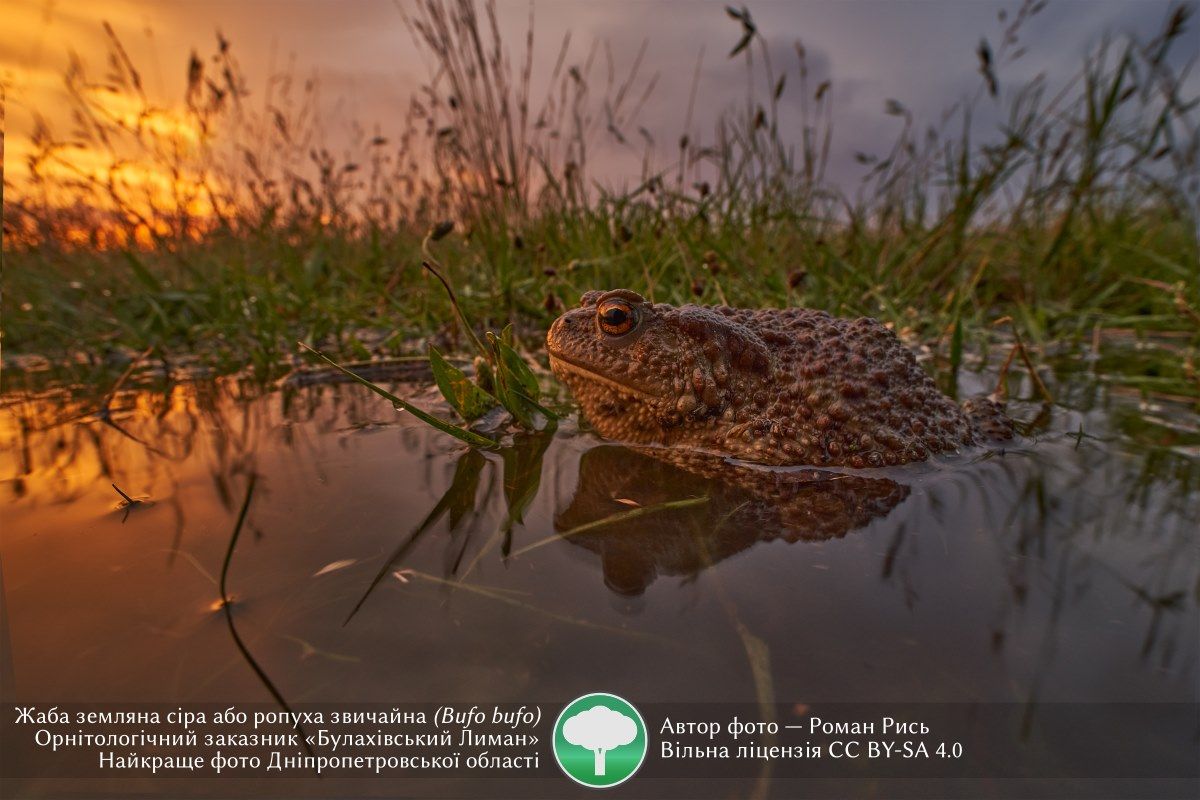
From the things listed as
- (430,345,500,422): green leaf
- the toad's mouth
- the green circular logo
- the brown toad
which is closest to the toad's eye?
the brown toad

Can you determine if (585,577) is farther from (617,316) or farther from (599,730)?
(617,316)

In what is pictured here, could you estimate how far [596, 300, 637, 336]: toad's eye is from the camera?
8.25ft

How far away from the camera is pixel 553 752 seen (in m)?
1.06

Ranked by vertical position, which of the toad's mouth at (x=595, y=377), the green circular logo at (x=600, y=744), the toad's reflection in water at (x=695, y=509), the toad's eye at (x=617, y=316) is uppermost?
the toad's eye at (x=617, y=316)

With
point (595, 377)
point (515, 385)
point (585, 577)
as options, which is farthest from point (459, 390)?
point (585, 577)

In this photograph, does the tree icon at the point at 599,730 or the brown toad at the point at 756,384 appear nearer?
the tree icon at the point at 599,730

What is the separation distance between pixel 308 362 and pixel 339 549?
2.78 meters

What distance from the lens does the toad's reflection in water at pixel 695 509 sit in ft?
5.40

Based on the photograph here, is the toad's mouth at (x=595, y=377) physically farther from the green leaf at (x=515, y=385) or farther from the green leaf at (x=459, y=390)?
the green leaf at (x=459, y=390)

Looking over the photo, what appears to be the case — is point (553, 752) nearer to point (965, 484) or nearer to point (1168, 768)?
point (1168, 768)

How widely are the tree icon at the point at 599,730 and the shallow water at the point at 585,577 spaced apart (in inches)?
4.1

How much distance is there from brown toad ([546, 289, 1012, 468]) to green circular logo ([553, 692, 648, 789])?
149 centimetres

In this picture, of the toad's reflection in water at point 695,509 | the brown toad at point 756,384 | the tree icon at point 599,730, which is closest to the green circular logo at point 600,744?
the tree icon at point 599,730

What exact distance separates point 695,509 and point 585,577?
530mm
